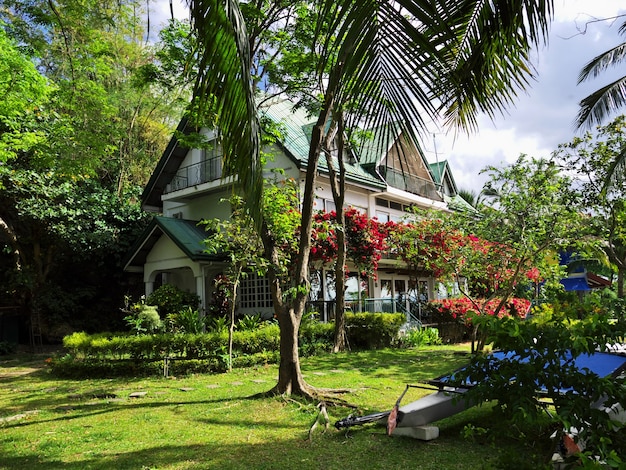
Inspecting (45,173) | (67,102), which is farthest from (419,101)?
(45,173)

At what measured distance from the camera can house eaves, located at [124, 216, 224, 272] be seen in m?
17.5

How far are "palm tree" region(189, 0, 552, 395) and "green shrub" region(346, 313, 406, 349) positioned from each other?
1354 cm

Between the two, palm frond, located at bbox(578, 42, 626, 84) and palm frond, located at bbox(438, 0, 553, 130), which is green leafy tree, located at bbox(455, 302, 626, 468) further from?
palm frond, located at bbox(578, 42, 626, 84)

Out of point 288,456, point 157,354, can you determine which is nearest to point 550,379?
point 288,456

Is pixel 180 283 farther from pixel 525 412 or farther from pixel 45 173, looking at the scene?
pixel 525 412

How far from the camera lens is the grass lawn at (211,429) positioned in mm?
5266

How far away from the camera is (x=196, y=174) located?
20750mm

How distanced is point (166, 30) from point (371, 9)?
30.5ft

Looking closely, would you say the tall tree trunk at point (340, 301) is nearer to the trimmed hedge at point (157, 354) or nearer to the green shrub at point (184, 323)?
the trimmed hedge at point (157, 354)

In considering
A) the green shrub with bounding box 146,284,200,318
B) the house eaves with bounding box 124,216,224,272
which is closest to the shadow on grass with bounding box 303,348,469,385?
Result: the green shrub with bounding box 146,284,200,318

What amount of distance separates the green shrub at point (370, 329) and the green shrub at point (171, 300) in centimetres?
573

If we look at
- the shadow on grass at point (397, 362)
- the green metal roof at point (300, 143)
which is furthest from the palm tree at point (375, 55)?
the green metal roof at point (300, 143)

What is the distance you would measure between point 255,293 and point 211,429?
12462 mm

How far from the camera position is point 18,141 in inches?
504
